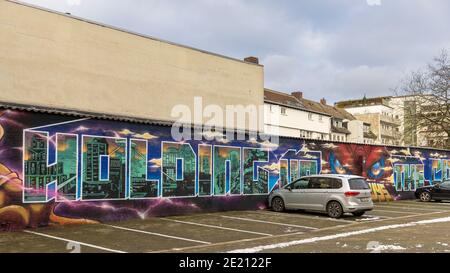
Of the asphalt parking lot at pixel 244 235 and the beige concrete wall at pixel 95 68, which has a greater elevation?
the beige concrete wall at pixel 95 68

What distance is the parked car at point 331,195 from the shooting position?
1708cm

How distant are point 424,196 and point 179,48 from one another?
1779 centimetres

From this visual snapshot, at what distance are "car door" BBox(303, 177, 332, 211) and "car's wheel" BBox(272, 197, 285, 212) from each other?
1.26 m

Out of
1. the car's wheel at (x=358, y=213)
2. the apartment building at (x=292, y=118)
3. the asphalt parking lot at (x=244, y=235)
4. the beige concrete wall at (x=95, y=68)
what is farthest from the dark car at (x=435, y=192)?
the apartment building at (x=292, y=118)

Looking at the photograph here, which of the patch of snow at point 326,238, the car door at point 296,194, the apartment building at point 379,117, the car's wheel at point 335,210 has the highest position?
the apartment building at point 379,117

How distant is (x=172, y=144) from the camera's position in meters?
17.6

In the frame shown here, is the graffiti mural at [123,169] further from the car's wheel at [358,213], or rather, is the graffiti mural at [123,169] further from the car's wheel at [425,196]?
the car's wheel at [425,196]

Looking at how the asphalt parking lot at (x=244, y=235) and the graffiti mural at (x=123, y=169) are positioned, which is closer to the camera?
the asphalt parking lot at (x=244, y=235)

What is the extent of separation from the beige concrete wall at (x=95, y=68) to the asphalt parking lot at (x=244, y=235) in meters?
12.2

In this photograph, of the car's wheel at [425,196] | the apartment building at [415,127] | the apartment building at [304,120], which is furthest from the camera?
the apartment building at [304,120]

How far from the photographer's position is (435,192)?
87.2ft

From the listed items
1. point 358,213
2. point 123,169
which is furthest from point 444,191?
point 123,169
